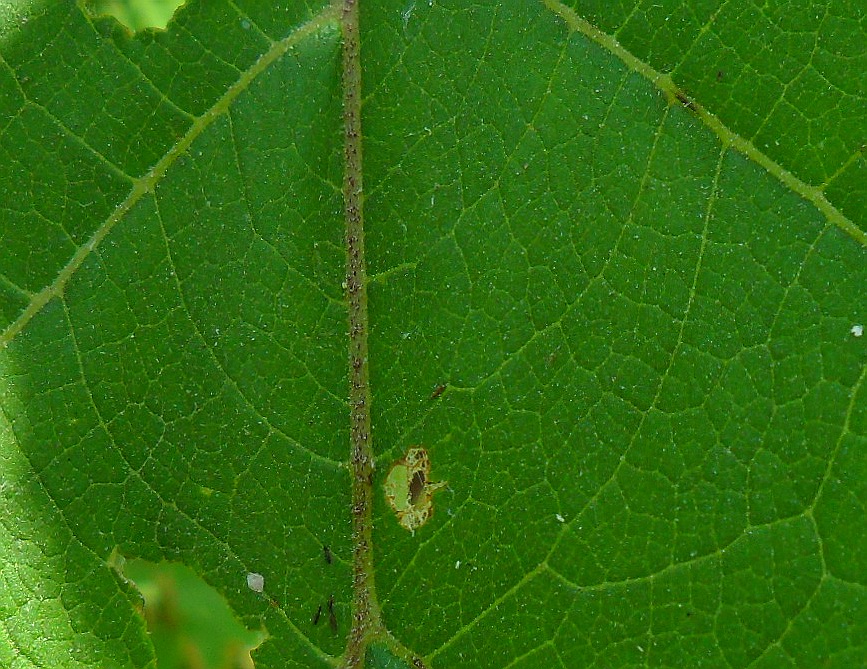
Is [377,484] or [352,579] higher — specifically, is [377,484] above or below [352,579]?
above

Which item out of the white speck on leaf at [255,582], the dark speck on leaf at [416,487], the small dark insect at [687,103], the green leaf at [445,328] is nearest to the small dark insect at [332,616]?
the green leaf at [445,328]

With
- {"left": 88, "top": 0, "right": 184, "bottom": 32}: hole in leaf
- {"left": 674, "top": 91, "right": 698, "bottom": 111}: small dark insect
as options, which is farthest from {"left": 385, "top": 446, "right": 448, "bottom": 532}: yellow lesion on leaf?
{"left": 88, "top": 0, "right": 184, "bottom": 32}: hole in leaf

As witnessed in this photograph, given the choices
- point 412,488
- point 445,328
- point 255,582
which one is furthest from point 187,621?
point 445,328

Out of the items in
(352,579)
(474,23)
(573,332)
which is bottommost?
(352,579)

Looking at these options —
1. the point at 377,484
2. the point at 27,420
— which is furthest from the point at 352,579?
the point at 27,420

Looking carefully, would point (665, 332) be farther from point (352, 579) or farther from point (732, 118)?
point (352, 579)

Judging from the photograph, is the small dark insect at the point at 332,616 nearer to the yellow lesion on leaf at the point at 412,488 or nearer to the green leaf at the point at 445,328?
the green leaf at the point at 445,328
